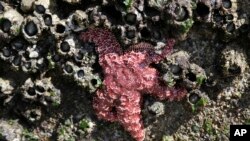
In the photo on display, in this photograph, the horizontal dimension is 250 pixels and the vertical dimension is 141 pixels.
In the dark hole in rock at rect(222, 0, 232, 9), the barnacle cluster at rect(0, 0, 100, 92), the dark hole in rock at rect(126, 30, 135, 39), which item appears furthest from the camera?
the barnacle cluster at rect(0, 0, 100, 92)

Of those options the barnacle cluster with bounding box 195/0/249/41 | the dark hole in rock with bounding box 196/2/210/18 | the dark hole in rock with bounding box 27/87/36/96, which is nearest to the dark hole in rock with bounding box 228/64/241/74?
the barnacle cluster with bounding box 195/0/249/41

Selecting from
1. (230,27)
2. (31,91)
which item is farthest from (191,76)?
(31,91)

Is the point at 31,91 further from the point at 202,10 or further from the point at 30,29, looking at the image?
the point at 202,10

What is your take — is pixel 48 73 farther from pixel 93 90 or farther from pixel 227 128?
pixel 227 128

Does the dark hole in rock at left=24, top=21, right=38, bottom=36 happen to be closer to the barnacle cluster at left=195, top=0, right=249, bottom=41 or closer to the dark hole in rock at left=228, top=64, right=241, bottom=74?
the barnacle cluster at left=195, top=0, right=249, bottom=41

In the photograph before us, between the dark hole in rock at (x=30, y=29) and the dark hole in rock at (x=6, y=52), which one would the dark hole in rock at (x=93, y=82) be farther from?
the dark hole in rock at (x=6, y=52)

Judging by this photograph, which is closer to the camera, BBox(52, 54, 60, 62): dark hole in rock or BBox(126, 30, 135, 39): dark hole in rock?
BBox(126, 30, 135, 39): dark hole in rock

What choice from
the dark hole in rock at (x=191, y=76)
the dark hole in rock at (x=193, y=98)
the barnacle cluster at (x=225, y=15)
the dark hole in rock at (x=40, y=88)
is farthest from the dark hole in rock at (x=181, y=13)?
the dark hole in rock at (x=40, y=88)

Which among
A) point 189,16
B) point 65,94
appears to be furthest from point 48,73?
point 189,16
